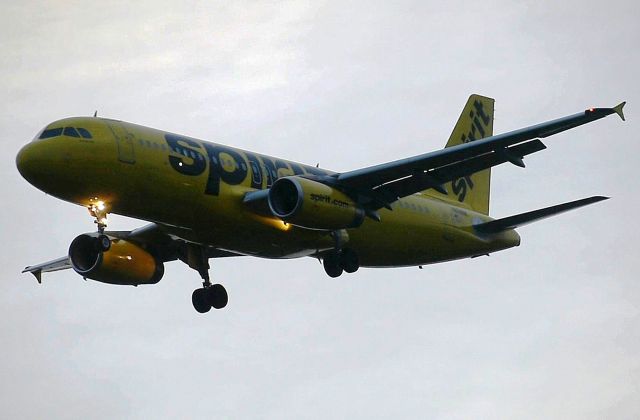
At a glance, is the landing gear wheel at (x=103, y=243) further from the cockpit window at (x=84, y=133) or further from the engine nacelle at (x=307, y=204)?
the engine nacelle at (x=307, y=204)

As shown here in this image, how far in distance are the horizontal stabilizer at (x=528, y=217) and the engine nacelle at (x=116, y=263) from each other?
1325 cm

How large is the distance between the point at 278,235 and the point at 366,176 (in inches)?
145

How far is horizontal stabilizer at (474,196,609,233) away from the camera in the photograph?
4506 centimetres

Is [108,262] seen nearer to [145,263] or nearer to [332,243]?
[145,263]

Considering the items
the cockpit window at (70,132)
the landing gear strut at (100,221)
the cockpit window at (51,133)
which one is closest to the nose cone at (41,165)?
the cockpit window at (51,133)

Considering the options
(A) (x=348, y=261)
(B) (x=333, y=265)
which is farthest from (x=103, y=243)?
(A) (x=348, y=261)

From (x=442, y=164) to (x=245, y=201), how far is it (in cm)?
680

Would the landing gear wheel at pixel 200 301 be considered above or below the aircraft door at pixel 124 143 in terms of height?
below

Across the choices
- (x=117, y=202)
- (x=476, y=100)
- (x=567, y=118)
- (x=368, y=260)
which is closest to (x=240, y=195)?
(x=117, y=202)

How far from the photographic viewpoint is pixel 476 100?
58.8 metres

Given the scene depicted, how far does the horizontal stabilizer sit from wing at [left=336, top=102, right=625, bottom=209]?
366 centimetres

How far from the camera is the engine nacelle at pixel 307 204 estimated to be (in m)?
42.8

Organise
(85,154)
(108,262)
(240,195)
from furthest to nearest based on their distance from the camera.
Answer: (108,262) < (240,195) < (85,154)

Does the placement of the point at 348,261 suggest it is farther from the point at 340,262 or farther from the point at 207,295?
the point at 207,295
